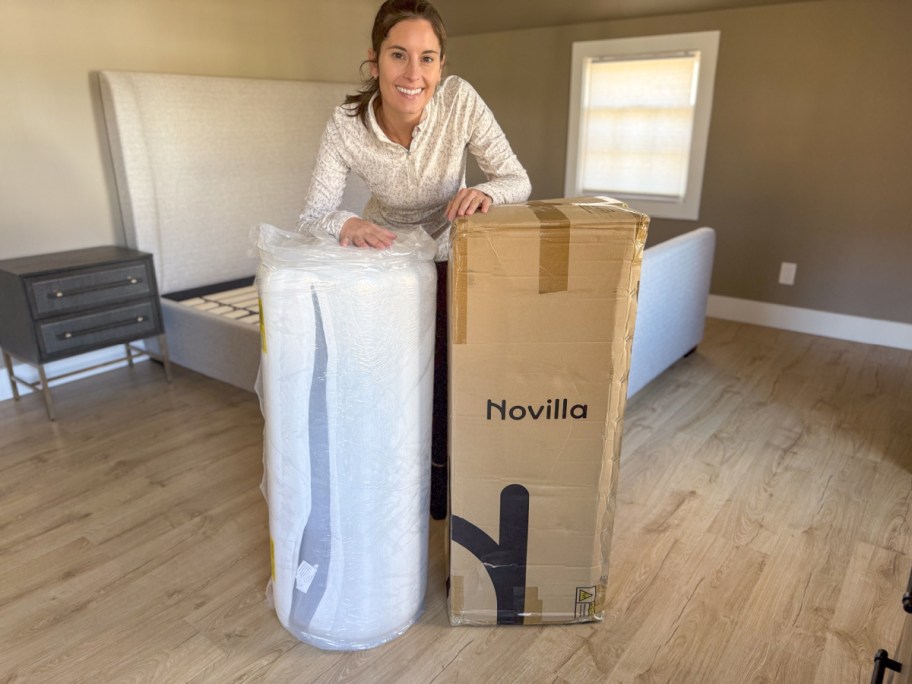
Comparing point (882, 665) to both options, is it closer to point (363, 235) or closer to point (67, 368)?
point (363, 235)

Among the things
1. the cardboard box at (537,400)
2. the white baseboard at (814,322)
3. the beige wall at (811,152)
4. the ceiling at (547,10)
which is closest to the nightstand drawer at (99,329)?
the cardboard box at (537,400)

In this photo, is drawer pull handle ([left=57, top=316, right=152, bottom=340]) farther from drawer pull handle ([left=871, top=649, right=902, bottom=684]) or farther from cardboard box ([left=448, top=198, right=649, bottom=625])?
drawer pull handle ([left=871, top=649, right=902, bottom=684])

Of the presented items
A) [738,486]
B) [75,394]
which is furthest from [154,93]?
[738,486]

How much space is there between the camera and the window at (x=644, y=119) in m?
3.87

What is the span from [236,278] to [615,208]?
8.94ft

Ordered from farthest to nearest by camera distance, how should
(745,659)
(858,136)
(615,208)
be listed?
(858,136)
(745,659)
(615,208)

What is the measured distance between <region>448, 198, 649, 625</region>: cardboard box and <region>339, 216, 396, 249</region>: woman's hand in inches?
7.1

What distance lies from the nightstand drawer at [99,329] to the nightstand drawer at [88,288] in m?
0.05

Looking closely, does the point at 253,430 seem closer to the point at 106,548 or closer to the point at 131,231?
the point at 106,548

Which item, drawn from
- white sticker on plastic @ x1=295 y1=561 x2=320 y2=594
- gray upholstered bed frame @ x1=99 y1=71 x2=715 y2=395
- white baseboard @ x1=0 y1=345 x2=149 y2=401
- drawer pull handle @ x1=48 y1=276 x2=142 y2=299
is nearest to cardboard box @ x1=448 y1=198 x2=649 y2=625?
white sticker on plastic @ x1=295 y1=561 x2=320 y2=594

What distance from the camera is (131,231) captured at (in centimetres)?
316

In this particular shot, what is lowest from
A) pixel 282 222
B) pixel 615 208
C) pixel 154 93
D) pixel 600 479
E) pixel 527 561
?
pixel 527 561

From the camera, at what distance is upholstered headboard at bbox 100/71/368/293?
10.1 feet

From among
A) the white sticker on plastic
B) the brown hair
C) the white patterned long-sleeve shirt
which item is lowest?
the white sticker on plastic
